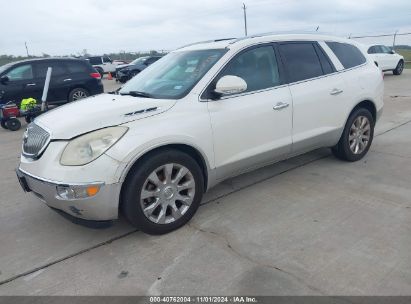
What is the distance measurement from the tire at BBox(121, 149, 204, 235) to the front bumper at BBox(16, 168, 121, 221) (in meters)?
0.12

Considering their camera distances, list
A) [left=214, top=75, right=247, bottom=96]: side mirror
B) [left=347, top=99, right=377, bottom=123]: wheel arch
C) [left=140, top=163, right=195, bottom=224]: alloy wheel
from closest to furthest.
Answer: [left=140, top=163, right=195, bottom=224]: alloy wheel → [left=214, top=75, right=247, bottom=96]: side mirror → [left=347, top=99, right=377, bottom=123]: wheel arch

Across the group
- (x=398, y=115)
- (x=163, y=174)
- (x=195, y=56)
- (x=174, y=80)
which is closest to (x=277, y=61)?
(x=195, y=56)

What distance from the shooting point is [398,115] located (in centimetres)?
810

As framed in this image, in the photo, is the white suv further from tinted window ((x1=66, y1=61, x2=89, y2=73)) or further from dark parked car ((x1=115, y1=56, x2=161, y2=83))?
dark parked car ((x1=115, y1=56, x2=161, y2=83))

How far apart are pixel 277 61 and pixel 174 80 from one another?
120 centimetres

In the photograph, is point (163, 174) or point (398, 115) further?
point (398, 115)

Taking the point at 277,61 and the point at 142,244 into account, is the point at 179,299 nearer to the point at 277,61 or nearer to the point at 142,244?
the point at 142,244

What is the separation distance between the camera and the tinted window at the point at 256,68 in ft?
12.3

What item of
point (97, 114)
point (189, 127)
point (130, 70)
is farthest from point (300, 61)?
point (130, 70)

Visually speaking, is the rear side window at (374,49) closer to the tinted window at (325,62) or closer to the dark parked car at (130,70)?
the dark parked car at (130,70)

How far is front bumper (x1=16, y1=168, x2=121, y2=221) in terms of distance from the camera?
291 centimetres

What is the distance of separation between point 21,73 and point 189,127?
29.3 feet

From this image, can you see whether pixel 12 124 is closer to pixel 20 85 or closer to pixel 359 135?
pixel 20 85

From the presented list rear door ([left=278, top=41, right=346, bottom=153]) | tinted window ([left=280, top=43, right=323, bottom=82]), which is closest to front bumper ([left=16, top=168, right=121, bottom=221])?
rear door ([left=278, top=41, right=346, bottom=153])
